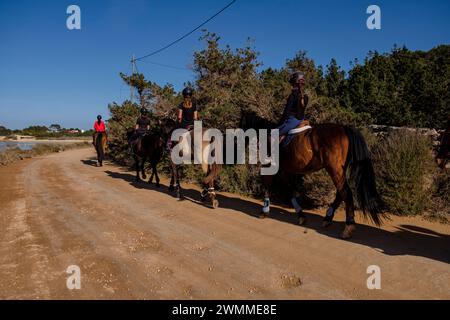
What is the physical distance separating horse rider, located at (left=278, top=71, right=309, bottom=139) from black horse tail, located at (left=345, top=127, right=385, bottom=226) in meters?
1.01

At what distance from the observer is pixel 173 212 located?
6.82 m

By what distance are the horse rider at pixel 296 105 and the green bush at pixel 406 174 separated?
2.38m

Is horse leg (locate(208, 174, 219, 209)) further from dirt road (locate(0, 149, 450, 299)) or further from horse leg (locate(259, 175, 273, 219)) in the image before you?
horse leg (locate(259, 175, 273, 219))

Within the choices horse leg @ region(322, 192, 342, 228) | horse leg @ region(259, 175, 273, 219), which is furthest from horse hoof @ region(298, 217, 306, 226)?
horse leg @ region(259, 175, 273, 219)

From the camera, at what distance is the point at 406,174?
21.0 feet

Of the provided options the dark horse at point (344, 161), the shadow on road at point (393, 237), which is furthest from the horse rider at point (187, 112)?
the dark horse at point (344, 161)

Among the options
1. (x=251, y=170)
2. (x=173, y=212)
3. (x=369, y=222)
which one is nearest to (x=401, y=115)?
(x=251, y=170)

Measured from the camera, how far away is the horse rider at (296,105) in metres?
5.82

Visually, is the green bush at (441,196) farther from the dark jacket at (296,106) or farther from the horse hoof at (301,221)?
the dark jacket at (296,106)

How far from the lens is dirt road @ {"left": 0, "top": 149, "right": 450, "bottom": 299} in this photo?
338cm

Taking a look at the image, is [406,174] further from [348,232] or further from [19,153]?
[19,153]
